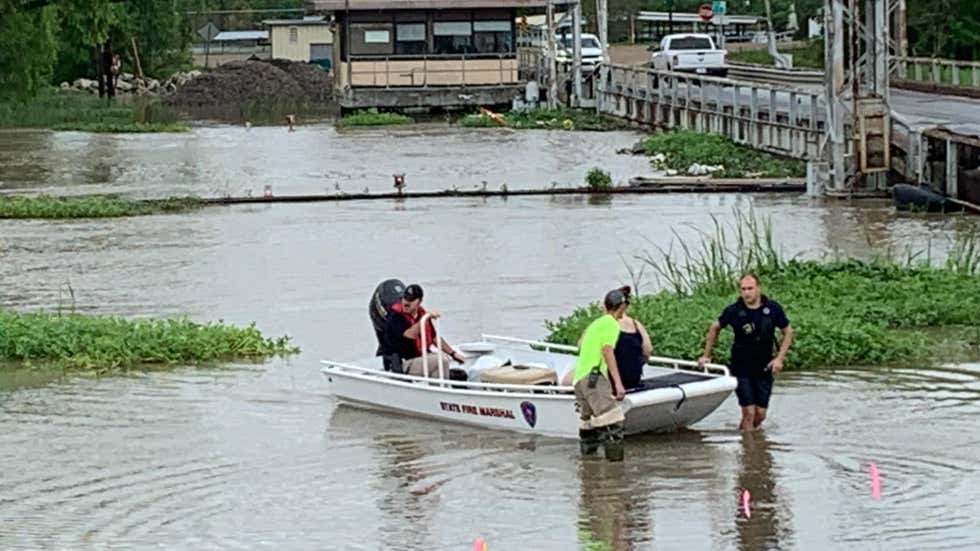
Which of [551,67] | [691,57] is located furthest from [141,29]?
[691,57]

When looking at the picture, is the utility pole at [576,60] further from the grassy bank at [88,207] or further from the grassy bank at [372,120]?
the grassy bank at [88,207]

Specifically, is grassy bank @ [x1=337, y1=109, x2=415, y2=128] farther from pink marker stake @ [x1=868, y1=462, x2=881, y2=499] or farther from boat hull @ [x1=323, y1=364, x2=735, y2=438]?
pink marker stake @ [x1=868, y1=462, x2=881, y2=499]

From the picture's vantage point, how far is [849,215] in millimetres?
36781

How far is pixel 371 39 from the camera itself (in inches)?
3017

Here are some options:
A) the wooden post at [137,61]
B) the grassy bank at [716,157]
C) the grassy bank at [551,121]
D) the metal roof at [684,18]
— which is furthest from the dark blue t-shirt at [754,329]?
the wooden post at [137,61]

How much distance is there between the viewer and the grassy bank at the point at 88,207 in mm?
39844

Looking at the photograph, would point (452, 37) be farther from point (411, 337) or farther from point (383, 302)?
point (411, 337)

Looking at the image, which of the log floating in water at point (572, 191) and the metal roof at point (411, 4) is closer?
the log floating in water at point (572, 191)

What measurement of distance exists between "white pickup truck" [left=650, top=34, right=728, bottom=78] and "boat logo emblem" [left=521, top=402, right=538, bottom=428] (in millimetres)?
49518

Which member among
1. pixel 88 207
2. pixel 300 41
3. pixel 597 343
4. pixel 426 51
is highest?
pixel 300 41

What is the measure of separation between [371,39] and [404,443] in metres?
60.3

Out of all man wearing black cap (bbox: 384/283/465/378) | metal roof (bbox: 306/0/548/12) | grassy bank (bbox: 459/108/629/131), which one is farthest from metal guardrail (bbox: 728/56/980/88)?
man wearing black cap (bbox: 384/283/465/378)

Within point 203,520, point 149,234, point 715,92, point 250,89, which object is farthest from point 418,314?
point 250,89

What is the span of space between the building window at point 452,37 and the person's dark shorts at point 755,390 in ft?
200
